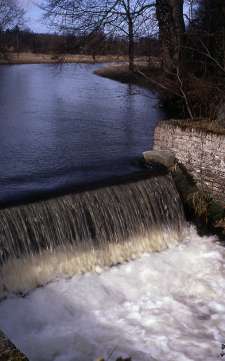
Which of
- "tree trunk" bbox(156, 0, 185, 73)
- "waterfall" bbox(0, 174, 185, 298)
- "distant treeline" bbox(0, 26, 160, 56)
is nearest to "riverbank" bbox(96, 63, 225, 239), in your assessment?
"waterfall" bbox(0, 174, 185, 298)

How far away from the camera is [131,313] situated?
230 inches

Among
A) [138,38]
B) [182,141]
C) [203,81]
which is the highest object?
[138,38]

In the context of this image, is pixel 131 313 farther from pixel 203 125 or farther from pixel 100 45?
pixel 100 45

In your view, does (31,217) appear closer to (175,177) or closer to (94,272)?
(94,272)

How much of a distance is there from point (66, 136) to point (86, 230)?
453 centimetres

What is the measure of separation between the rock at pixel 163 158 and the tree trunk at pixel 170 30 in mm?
2480

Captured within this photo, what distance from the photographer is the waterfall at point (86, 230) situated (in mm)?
6324

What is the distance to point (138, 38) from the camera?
1094cm

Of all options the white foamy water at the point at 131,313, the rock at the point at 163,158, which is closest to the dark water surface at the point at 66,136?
the rock at the point at 163,158

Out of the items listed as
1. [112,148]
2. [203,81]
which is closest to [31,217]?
[112,148]

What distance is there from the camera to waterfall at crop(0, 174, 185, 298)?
632cm

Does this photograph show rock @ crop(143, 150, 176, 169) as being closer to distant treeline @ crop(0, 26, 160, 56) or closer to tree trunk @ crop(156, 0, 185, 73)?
tree trunk @ crop(156, 0, 185, 73)

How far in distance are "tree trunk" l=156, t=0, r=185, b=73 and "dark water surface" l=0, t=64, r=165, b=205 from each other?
111cm

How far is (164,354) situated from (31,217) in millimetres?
2557
